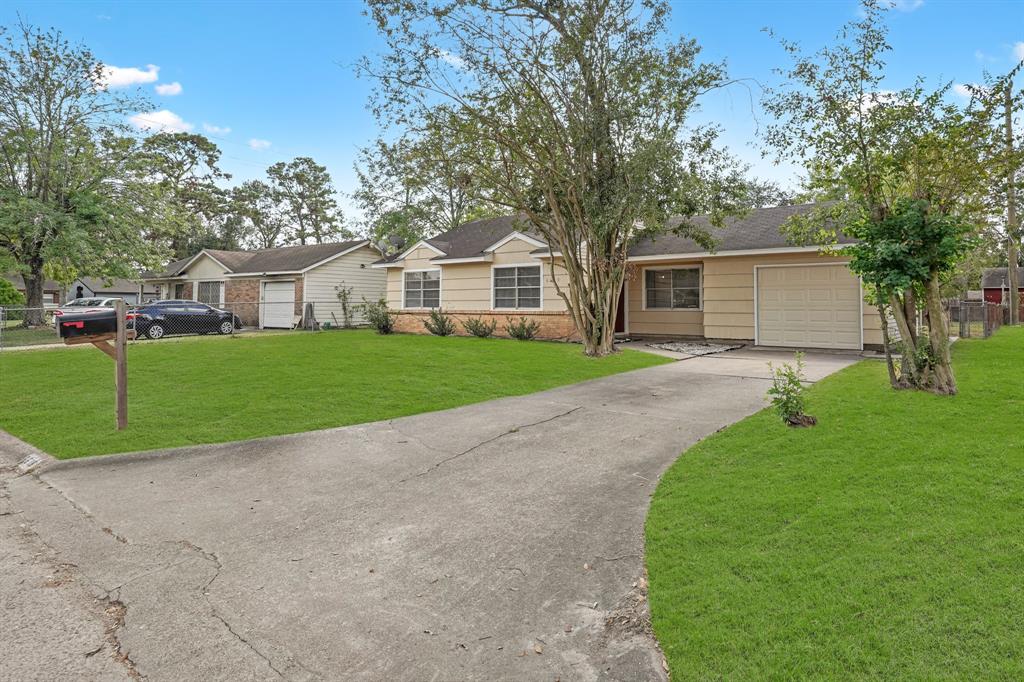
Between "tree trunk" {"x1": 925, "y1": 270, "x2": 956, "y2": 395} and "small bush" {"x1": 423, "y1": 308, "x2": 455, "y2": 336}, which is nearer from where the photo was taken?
"tree trunk" {"x1": 925, "y1": 270, "x2": 956, "y2": 395}

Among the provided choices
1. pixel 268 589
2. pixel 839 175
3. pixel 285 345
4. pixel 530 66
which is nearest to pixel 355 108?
pixel 530 66

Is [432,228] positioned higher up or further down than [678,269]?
higher up

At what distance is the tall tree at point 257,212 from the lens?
148 ft

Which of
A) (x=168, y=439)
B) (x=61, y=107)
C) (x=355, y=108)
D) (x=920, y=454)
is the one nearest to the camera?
(x=920, y=454)

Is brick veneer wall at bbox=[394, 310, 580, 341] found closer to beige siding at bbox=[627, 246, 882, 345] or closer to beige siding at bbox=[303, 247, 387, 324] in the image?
beige siding at bbox=[627, 246, 882, 345]

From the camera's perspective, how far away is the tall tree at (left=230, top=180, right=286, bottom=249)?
148ft

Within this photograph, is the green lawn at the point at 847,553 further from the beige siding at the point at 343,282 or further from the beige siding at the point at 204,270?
the beige siding at the point at 204,270

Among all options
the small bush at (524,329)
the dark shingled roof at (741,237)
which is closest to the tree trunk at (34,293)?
the small bush at (524,329)

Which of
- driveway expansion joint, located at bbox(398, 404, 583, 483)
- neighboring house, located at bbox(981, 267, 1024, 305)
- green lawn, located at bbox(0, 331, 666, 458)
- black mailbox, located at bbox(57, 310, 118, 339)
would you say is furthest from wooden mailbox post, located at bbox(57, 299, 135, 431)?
neighboring house, located at bbox(981, 267, 1024, 305)

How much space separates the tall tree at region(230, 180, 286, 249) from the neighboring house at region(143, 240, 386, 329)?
15995 mm

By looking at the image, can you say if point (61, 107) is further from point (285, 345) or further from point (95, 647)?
point (95, 647)

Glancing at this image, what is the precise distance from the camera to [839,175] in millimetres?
7363

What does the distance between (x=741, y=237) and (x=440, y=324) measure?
9747mm

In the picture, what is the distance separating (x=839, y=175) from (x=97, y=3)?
1703 centimetres
